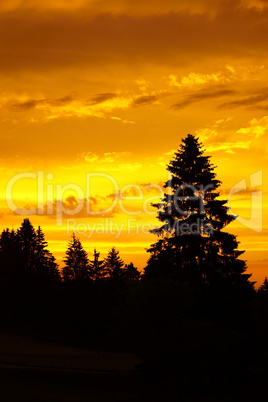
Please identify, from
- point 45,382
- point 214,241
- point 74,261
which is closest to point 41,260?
point 74,261

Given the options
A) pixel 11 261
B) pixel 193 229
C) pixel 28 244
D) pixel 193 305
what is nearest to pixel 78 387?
pixel 193 305

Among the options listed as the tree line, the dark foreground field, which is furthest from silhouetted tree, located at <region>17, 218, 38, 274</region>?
the dark foreground field

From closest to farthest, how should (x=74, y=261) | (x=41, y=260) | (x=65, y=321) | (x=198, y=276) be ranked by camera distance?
(x=198, y=276)
(x=65, y=321)
(x=41, y=260)
(x=74, y=261)

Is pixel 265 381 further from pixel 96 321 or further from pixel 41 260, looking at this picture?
pixel 41 260

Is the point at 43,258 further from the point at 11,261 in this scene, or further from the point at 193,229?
the point at 193,229

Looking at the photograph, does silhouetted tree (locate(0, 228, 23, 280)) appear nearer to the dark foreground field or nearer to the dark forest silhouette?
the dark forest silhouette

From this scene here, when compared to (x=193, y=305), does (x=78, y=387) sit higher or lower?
lower

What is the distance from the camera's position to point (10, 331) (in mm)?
78250

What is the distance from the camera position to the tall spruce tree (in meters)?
44.2

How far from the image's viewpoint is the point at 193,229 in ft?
147

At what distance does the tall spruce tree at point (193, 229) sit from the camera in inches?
1741

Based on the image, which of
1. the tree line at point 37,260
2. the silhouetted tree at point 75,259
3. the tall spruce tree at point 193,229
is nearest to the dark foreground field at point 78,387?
the tall spruce tree at point 193,229

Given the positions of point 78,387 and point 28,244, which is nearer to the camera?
point 78,387

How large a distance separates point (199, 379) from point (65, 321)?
2088 inches
